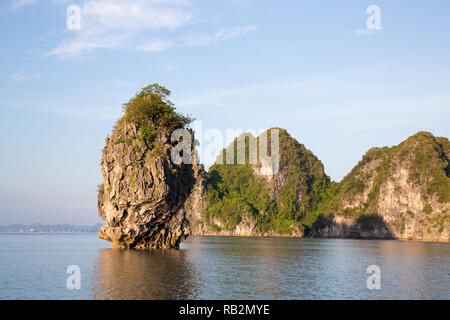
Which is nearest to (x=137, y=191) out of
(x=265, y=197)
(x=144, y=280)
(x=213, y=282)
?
(x=144, y=280)

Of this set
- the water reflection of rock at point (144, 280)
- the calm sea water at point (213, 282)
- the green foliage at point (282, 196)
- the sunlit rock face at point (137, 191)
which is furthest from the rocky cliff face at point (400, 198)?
the water reflection of rock at point (144, 280)

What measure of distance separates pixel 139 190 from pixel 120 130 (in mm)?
8241

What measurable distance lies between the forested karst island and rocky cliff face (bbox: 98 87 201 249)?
11cm

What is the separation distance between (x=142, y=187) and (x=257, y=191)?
4866 inches

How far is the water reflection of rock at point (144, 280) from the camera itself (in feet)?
73.4

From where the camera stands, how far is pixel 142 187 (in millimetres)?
46250

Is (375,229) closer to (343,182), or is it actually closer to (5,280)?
(343,182)

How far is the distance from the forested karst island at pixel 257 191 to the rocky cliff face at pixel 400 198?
0.92 feet

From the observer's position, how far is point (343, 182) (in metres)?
163

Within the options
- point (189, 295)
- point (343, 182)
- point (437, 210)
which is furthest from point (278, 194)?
point (189, 295)

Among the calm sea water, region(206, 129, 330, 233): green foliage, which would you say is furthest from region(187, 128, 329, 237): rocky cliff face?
the calm sea water

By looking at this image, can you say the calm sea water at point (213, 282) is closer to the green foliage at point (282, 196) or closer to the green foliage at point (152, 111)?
the green foliage at point (152, 111)

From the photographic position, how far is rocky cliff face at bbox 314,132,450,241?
11675cm
